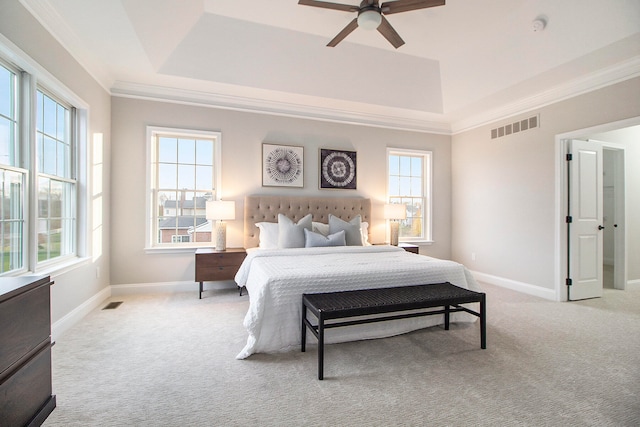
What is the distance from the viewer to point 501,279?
483 cm

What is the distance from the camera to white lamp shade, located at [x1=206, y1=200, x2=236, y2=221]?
13.7 ft

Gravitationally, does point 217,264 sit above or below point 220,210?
below

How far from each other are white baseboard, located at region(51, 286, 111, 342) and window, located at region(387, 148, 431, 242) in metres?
4.56

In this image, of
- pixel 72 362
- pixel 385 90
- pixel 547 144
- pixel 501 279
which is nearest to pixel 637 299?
pixel 501 279

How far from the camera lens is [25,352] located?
146cm

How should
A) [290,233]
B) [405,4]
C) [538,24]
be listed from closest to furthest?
[405,4]
[538,24]
[290,233]

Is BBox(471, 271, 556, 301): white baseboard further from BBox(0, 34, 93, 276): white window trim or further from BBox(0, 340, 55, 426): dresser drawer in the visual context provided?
BBox(0, 34, 93, 276): white window trim

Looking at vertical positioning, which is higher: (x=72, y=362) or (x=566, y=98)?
(x=566, y=98)

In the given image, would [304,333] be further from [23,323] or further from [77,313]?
[77,313]

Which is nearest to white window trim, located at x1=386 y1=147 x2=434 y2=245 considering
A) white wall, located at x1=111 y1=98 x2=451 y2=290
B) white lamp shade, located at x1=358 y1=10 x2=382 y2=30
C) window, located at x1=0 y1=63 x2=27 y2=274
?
white wall, located at x1=111 y1=98 x2=451 y2=290

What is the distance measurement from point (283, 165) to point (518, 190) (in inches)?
140

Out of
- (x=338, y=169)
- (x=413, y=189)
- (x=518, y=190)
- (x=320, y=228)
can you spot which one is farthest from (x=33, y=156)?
(x=518, y=190)

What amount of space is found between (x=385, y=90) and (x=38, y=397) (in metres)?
4.66

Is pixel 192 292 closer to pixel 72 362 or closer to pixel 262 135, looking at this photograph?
pixel 72 362
